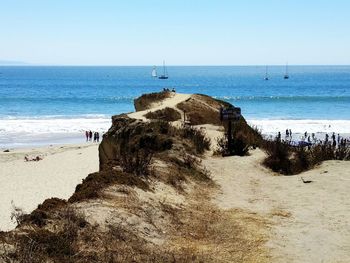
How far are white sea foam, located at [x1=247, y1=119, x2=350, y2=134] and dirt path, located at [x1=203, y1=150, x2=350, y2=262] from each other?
2383cm

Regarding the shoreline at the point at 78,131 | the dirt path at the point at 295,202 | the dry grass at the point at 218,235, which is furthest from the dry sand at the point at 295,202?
the shoreline at the point at 78,131

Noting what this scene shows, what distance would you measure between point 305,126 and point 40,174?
78.2 feet

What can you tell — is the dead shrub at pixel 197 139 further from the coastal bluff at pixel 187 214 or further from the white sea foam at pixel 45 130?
the white sea foam at pixel 45 130

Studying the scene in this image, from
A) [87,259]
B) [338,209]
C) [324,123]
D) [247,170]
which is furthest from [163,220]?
[324,123]

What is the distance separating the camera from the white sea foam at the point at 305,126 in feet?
124

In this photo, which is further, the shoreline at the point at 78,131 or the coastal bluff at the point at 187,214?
the shoreline at the point at 78,131

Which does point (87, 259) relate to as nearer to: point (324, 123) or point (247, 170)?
point (247, 170)

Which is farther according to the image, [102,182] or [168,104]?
[168,104]

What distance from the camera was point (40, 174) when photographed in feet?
77.3

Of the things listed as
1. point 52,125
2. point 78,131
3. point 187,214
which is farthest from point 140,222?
point 52,125

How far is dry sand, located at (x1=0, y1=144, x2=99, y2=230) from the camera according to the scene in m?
18.0

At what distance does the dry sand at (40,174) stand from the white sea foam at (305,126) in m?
15.2

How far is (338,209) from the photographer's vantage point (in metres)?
9.13

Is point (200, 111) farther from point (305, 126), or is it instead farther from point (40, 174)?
point (305, 126)
